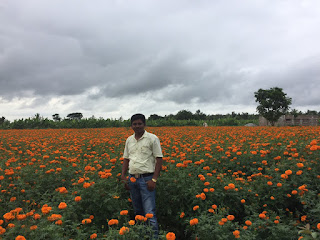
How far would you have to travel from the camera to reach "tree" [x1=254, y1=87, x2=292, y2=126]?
26422 millimetres

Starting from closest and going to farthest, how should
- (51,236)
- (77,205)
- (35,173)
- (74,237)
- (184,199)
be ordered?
(51,236) → (74,237) → (77,205) → (184,199) → (35,173)

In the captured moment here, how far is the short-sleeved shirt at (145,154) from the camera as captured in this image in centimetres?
320

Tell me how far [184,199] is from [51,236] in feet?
6.44

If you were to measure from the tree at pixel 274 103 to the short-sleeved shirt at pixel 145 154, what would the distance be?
26437 millimetres

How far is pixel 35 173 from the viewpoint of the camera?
4.25m

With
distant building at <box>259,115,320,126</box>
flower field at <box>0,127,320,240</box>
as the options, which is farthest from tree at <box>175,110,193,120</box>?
flower field at <box>0,127,320,240</box>

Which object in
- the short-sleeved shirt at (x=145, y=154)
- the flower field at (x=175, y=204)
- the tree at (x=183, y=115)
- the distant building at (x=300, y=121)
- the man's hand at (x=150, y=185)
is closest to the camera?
the flower field at (x=175, y=204)

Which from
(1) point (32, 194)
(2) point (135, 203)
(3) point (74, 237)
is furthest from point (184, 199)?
(1) point (32, 194)

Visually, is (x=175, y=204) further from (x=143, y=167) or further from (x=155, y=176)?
(x=143, y=167)

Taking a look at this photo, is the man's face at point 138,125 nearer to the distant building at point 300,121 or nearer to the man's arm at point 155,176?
the man's arm at point 155,176

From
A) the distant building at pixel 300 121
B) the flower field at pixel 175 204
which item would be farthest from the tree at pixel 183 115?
the flower field at pixel 175 204

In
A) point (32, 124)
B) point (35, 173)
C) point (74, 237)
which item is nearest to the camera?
point (74, 237)

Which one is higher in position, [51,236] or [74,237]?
[51,236]

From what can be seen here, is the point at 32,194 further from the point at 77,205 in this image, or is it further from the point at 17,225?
the point at 17,225
